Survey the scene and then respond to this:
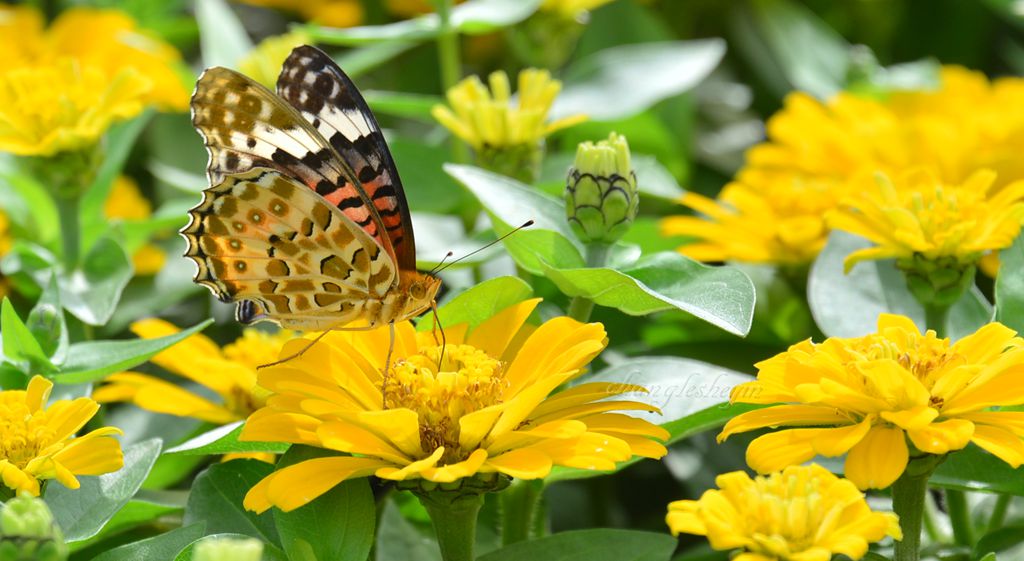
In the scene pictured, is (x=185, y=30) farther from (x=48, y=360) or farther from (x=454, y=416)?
(x=454, y=416)

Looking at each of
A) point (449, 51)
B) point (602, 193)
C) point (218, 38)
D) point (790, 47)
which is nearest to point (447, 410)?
point (602, 193)

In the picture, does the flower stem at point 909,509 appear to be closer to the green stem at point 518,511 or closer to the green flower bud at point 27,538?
the green stem at point 518,511

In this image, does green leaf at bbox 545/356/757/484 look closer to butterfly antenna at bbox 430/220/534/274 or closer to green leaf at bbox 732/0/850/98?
butterfly antenna at bbox 430/220/534/274

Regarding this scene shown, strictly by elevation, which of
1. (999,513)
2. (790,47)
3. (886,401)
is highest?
(886,401)

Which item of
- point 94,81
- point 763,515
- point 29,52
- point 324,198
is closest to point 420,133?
point 29,52

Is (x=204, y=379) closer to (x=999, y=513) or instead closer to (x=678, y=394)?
(x=678, y=394)

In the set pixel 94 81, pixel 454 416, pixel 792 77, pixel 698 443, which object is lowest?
pixel 698 443

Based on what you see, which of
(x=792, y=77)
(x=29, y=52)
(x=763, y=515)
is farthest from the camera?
(x=792, y=77)
